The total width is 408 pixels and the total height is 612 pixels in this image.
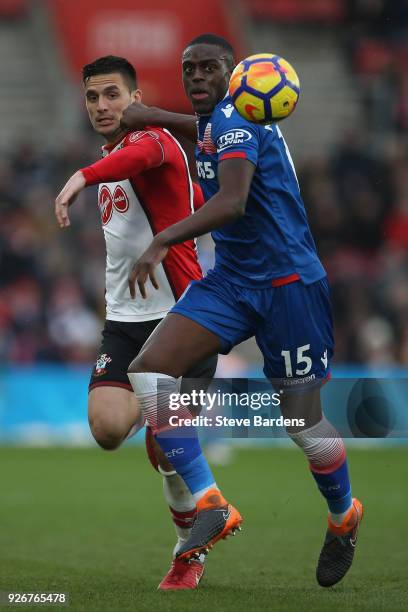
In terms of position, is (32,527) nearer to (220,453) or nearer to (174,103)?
(220,453)

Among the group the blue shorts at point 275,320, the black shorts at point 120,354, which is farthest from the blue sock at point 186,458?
the black shorts at point 120,354

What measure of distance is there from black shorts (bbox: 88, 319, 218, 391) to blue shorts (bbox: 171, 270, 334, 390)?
0.76 metres

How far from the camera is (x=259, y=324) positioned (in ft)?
19.5

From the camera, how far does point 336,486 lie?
20.0ft

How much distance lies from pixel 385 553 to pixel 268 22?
17.4m

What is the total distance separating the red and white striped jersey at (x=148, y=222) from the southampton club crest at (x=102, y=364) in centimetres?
24

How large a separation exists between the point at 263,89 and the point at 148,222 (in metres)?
1.40

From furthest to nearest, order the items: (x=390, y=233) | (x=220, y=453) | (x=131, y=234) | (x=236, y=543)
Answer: (x=390, y=233)
(x=220, y=453)
(x=236, y=543)
(x=131, y=234)

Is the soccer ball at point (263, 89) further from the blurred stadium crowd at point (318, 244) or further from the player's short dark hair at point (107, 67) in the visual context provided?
the blurred stadium crowd at point (318, 244)

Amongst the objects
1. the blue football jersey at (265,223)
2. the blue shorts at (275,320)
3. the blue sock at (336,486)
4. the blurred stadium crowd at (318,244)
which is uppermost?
the blue football jersey at (265,223)

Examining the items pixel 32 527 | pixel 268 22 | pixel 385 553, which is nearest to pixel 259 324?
pixel 385 553

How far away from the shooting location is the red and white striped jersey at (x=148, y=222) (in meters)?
6.73

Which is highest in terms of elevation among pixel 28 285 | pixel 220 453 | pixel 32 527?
pixel 32 527

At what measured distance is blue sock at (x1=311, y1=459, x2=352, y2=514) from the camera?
19.8 feet
